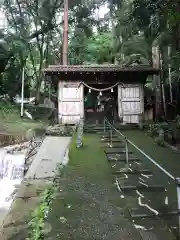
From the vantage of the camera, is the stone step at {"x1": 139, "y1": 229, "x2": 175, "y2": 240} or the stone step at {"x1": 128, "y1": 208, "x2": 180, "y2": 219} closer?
the stone step at {"x1": 139, "y1": 229, "x2": 175, "y2": 240}

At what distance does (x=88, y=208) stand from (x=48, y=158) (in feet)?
15.8

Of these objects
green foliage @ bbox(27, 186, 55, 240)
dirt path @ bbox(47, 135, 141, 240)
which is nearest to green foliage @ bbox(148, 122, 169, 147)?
dirt path @ bbox(47, 135, 141, 240)

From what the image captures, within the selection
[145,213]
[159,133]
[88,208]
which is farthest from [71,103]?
[145,213]

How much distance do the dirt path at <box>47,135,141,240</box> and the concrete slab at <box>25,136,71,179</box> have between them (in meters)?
0.96

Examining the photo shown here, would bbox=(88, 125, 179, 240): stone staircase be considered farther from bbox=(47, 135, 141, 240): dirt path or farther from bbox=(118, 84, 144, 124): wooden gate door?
bbox=(118, 84, 144, 124): wooden gate door

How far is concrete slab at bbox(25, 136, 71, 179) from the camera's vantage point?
6.90 m

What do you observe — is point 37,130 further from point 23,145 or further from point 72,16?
point 72,16

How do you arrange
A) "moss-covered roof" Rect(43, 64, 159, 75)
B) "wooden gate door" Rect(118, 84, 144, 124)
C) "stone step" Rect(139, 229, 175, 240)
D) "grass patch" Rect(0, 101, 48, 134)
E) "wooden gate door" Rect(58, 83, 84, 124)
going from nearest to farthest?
"stone step" Rect(139, 229, 175, 240) → "moss-covered roof" Rect(43, 64, 159, 75) → "wooden gate door" Rect(58, 83, 84, 124) → "wooden gate door" Rect(118, 84, 144, 124) → "grass patch" Rect(0, 101, 48, 134)

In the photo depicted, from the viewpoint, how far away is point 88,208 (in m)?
3.94

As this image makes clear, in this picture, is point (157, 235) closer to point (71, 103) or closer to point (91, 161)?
point (91, 161)

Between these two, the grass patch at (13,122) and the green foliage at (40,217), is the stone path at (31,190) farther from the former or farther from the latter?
the grass patch at (13,122)

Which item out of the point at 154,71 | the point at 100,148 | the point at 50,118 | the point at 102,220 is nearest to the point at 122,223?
the point at 102,220

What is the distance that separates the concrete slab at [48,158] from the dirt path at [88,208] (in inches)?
37.8

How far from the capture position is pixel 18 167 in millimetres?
10312
